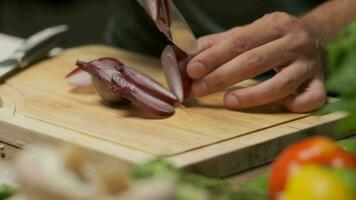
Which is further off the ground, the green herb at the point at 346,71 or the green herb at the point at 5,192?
the green herb at the point at 346,71

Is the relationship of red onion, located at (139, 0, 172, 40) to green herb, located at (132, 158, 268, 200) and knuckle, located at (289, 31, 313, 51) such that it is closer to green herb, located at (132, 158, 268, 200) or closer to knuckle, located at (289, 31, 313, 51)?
knuckle, located at (289, 31, 313, 51)

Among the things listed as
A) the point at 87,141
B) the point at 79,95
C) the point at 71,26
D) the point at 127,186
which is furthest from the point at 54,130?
the point at 71,26

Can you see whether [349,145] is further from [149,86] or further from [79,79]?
[79,79]

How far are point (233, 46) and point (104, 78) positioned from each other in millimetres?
196

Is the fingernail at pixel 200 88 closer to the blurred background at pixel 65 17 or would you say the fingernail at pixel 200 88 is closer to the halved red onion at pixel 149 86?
the halved red onion at pixel 149 86

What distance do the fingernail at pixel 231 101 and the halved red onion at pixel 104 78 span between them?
0.15 m

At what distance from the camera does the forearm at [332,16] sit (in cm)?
128

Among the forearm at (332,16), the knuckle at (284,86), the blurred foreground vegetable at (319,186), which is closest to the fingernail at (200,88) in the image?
the knuckle at (284,86)

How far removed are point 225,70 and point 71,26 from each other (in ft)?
4.93

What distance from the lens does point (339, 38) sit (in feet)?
2.18

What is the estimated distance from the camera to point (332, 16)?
4.29 feet

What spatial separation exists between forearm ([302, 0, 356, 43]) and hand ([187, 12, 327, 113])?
0.07 meters

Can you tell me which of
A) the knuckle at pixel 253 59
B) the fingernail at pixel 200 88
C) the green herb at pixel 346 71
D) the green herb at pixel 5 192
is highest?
the green herb at pixel 346 71

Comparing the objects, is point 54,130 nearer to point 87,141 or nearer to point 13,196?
point 87,141
